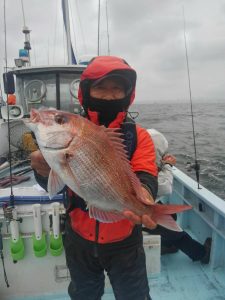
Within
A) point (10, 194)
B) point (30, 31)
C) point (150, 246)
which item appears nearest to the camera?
point (10, 194)

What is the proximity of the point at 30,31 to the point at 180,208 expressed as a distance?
299 inches

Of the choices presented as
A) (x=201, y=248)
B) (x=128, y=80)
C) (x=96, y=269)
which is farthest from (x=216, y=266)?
(x=128, y=80)

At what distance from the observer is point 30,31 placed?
8.10 m

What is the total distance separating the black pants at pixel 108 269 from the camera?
234 cm

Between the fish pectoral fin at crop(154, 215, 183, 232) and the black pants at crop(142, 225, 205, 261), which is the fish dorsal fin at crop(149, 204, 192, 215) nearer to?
the fish pectoral fin at crop(154, 215, 183, 232)

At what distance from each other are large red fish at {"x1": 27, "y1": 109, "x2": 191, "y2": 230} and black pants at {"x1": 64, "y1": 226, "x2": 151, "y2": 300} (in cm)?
60

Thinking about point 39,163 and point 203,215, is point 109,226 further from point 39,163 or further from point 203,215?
point 203,215

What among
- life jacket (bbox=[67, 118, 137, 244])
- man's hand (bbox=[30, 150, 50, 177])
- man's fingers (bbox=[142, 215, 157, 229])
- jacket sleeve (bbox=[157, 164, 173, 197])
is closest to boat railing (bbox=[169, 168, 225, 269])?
jacket sleeve (bbox=[157, 164, 173, 197])

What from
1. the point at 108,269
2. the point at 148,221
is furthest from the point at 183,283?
the point at 148,221

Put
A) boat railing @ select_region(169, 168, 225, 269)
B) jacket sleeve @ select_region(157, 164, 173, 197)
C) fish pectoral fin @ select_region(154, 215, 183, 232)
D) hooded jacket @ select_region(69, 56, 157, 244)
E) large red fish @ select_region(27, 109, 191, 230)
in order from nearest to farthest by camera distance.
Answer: large red fish @ select_region(27, 109, 191, 230), fish pectoral fin @ select_region(154, 215, 183, 232), hooded jacket @ select_region(69, 56, 157, 244), jacket sleeve @ select_region(157, 164, 173, 197), boat railing @ select_region(169, 168, 225, 269)

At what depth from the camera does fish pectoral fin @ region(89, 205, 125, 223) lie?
1864mm

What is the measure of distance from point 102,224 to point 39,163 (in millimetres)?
666

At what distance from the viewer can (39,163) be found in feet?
6.64

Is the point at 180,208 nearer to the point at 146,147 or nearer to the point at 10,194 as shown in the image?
the point at 146,147
